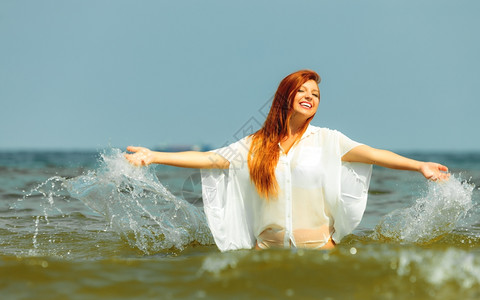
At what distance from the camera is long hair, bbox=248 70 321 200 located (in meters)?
4.69

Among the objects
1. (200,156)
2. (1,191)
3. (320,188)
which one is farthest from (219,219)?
(1,191)

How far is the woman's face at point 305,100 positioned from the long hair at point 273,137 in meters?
0.04

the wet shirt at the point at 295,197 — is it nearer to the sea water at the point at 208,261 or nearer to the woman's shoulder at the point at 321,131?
the woman's shoulder at the point at 321,131

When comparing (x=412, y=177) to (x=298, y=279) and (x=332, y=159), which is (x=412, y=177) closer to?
(x=332, y=159)

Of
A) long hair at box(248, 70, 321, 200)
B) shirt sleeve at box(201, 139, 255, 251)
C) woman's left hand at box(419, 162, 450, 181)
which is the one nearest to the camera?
woman's left hand at box(419, 162, 450, 181)

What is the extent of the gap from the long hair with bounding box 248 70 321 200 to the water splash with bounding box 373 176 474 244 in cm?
153

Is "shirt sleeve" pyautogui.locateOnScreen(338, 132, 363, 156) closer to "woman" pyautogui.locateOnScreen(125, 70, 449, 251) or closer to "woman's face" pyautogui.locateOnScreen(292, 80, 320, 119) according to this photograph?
"woman" pyautogui.locateOnScreen(125, 70, 449, 251)

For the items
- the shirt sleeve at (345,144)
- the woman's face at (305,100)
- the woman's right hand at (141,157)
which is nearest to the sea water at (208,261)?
the woman's right hand at (141,157)

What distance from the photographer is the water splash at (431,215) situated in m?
5.04

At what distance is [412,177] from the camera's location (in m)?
16.8

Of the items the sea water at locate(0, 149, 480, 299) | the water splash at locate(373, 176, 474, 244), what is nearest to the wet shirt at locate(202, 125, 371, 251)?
the sea water at locate(0, 149, 480, 299)

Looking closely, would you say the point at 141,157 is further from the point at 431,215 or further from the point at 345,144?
the point at 431,215

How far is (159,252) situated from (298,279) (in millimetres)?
2164

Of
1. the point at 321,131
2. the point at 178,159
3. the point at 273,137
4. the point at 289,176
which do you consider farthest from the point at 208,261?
the point at 321,131
